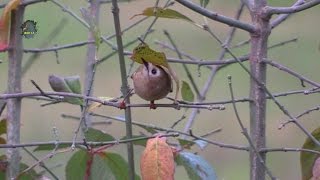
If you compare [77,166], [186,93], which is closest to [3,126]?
[77,166]

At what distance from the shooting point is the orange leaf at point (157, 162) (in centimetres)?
92

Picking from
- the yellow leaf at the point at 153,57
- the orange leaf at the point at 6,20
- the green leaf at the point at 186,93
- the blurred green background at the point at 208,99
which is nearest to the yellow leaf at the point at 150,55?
the yellow leaf at the point at 153,57

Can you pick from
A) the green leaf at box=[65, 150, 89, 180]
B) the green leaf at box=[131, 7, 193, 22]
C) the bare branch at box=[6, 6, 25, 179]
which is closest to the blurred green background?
the bare branch at box=[6, 6, 25, 179]

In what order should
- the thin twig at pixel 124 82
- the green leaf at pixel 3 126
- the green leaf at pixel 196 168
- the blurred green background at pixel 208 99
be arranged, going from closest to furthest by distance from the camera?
1. the thin twig at pixel 124 82
2. the green leaf at pixel 196 168
3. the green leaf at pixel 3 126
4. the blurred green background at pixel 208 99

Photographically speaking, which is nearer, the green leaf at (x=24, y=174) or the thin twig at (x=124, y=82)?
the thin twig at (x=124, y=82)

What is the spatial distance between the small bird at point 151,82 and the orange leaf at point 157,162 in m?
0.06

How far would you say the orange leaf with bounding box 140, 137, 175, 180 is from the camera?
0.92m

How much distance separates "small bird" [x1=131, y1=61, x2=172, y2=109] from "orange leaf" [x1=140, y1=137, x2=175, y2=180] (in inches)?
2.3

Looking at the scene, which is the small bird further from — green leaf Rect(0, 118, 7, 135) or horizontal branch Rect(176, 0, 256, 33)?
green leaf Rect(0, 118, 7, 135)

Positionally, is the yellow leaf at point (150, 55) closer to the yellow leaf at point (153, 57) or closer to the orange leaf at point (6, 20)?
the yellow leaf at point (153, 57)

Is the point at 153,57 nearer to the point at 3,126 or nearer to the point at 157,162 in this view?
the point at 157,162

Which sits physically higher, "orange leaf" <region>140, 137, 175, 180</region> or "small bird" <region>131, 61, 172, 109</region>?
"small bird" <region>131, 61, 172, 109</region>

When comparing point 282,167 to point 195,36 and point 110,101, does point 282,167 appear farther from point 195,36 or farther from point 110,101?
point 110,101

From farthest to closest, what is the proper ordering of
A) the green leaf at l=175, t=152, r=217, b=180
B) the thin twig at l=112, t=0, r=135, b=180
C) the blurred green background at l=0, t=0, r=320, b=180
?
1. the blurred green background at l=0, t=0, r=320, b=180
2. the green leaf at l=175, t=152, r=217, b=180
3. the thin twig at l=112, t=0, r=135, b=180
